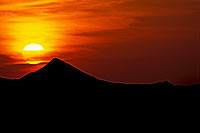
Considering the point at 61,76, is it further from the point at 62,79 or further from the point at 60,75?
the point at 62,79

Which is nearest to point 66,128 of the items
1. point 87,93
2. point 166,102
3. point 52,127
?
point 52,127

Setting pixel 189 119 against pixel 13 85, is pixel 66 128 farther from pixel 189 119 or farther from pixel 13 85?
pixel 189 119

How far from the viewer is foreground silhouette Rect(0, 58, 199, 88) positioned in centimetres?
5522

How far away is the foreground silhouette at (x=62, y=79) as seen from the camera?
55.2 m

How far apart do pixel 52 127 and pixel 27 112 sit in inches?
97.2

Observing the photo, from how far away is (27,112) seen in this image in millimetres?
52219

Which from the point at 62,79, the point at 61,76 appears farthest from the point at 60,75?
the point at 62,79

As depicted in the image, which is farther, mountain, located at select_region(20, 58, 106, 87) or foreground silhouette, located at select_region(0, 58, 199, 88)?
mountain, located at select_region(20, 58, 106, 87)

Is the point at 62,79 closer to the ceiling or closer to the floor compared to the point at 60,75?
closer to the floor

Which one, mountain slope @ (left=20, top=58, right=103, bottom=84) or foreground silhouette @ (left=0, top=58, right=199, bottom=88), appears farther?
mountain slope @ (left=20, top=58, right=103, bottom=84)

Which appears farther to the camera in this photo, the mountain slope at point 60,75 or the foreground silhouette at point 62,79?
the mountain slope at point 60,75

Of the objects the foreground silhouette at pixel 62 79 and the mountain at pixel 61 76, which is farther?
the mountain at pixel 61 76

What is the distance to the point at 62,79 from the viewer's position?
55906mm

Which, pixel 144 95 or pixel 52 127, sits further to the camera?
pixel 144 95
